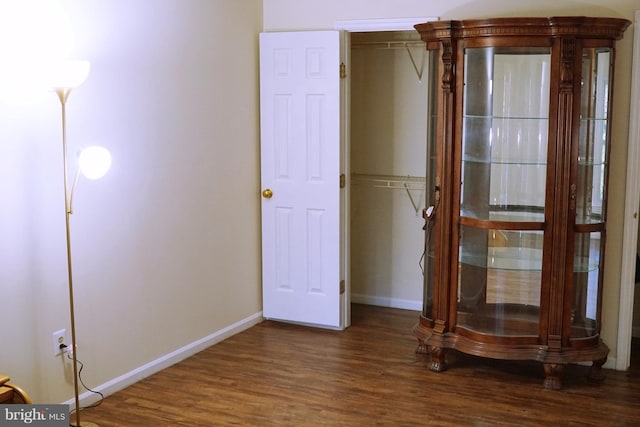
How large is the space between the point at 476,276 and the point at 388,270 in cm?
149

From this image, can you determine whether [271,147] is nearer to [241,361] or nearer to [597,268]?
[241,361]

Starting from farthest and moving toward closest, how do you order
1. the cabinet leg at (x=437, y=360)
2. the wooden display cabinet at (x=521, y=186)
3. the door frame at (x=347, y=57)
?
the door frame at (x=347, y=57), the cabinet leg at (x=437, y=360), the wooden display cabinet at (x=521, y=186)

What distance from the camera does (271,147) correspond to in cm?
504

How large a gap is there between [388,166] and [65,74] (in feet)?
9.53

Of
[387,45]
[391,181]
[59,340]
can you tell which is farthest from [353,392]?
[387,45]

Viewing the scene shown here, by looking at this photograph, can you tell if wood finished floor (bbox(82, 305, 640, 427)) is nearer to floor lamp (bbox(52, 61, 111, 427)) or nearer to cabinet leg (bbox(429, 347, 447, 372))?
cabinet leg (bbox(429, 347, 447, 372))

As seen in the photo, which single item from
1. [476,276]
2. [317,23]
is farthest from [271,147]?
[476,276]

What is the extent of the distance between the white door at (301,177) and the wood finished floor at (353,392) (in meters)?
0.42

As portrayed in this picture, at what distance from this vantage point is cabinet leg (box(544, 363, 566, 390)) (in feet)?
13.0

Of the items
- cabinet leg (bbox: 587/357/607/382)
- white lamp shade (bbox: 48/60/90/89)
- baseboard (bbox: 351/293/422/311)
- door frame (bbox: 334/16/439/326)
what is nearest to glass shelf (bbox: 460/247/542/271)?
cabinet leg (bbox: 587/357/607/382)

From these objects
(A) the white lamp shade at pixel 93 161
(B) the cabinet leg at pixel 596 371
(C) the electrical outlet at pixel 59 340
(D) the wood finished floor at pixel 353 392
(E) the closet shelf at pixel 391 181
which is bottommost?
(D) the wood finished floor at pixel 353 392

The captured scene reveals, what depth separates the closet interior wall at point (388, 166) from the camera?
536 centimetres

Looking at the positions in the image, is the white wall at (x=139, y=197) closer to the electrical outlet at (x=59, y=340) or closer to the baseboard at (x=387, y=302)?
the electrical outlet at (x=59, y=340)

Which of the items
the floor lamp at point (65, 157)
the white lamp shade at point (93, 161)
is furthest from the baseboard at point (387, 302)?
the white lamp shade at point (93, 161)
